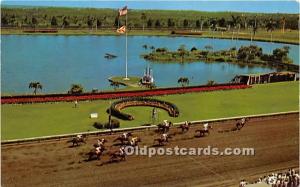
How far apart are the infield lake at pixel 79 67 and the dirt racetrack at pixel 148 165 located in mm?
22517

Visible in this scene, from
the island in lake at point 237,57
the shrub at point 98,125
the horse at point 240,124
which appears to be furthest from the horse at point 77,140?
the island in lake at point 237,57

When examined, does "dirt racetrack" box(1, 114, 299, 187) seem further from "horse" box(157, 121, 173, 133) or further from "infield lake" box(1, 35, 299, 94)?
"infield lake" box(1, 35, 299, 94)

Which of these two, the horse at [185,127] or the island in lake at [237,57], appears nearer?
the horse at [185,127]

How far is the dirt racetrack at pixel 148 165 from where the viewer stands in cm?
2180

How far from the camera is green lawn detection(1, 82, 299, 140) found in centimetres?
2925

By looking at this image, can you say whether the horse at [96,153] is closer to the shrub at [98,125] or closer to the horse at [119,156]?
the horse at [119,156]

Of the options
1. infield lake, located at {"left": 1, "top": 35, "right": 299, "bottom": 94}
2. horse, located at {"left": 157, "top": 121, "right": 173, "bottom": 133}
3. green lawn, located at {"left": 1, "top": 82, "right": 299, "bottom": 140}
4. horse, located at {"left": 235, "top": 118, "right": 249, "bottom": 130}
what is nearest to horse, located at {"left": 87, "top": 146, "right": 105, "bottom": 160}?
green lawn, located at {"left": 1, "top": 82, "right": 299, "bottom": 140}

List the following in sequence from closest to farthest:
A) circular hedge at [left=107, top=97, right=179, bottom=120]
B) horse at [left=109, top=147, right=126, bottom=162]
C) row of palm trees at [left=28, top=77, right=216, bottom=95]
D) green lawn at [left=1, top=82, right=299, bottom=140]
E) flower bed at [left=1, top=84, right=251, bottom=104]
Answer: horse at [left=109, top=147, right=126, bottom=162], green lawn at [left=1, top=82, right=299, bottom=140], circular hedge at [left=107, top=97, right=179, bottom=120], flower bed at [left=1, top=84, right=251, bottom=104], row of palm trees at [left=28, top=77, right=216, bottom=95]

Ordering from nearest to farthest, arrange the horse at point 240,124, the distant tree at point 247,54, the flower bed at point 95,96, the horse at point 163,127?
the horse at point 163,127 → the horse at point 240,124 → the flower bed at point 95,96 → the distant tree at point 247,54

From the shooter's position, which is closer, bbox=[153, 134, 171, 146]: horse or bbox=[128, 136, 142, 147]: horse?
bbox=[128, 136, 142, 147]: horse

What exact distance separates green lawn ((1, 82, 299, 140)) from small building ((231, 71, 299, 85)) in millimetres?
2302

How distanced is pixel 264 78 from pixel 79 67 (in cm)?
2831

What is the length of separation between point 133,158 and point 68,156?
365cm

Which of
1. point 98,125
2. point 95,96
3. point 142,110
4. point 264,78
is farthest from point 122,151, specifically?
point 264,78
